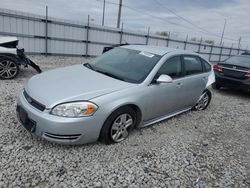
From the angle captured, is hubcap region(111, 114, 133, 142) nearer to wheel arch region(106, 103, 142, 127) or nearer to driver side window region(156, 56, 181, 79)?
wheel arch region(106, 103, 142, 127)

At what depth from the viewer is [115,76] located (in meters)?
3.42

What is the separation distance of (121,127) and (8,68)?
4.53 m

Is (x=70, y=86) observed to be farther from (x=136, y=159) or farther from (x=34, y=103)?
(x=136, y=159)

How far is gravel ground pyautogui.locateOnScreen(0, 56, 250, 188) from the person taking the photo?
7.99 feet

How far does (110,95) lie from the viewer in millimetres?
2859

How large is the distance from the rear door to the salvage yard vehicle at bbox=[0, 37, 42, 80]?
478cm

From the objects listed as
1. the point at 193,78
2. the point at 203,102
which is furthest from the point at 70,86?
the point at 203,102

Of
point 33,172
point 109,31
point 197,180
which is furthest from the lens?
point 109,31

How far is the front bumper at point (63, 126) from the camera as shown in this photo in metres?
2.57

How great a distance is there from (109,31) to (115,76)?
10371 millimetres

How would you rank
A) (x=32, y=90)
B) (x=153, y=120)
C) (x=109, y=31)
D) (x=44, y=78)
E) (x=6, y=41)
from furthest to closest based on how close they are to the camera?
(x=109, y=31), (x=6, y=41), (x=153, y=120), (x=44, y=78), (x=32, y=90)

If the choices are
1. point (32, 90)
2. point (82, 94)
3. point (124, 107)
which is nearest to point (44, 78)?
point (32, 90)

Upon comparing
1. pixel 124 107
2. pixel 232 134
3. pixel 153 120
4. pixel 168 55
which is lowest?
pixel 232 134

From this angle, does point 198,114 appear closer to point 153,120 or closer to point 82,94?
point 153,120
